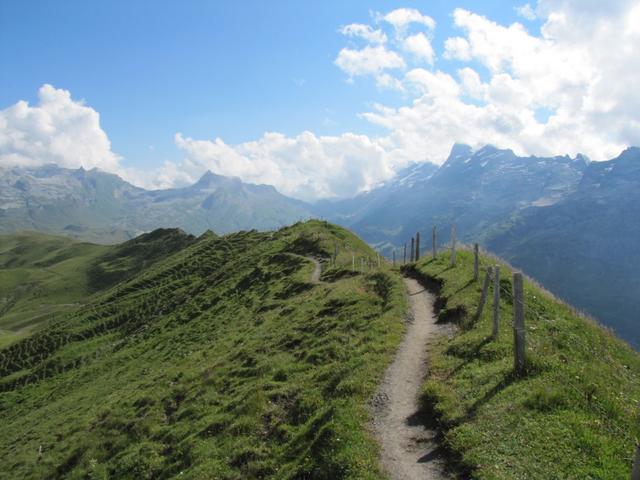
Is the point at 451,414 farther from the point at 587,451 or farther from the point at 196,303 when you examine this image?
the point at 196,303

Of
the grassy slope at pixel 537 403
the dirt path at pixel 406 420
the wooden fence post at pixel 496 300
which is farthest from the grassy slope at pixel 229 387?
the wooden fence post at pixel 496 300

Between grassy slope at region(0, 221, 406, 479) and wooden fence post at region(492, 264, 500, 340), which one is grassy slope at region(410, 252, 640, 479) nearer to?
wooden fence post at region(492, 264, 500, 340)

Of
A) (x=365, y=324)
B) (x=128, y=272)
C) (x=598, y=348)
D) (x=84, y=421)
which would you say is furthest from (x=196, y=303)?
(x=128, y=272)

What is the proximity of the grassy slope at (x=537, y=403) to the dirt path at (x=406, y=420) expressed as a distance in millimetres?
707

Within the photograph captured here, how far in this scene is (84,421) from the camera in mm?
35188

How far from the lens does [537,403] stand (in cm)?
1321

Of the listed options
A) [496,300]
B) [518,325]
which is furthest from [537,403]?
[496,300]

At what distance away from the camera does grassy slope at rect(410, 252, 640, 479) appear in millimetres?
11000

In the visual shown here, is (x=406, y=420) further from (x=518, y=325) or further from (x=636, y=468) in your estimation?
(x=636, y=468)

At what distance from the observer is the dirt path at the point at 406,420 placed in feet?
41.1

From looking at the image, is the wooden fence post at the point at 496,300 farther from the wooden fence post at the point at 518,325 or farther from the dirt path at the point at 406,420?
the dirt path at the point at 406,420

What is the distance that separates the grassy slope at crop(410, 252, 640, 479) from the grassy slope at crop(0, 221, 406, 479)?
320 centimetres

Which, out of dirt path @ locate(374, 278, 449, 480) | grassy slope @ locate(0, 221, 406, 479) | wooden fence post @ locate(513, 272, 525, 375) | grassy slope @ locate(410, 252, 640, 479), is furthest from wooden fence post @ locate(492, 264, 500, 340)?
grassy slope @ locate(0, 221, 406, 479)

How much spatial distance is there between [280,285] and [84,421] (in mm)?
26992
